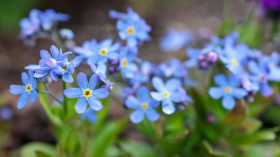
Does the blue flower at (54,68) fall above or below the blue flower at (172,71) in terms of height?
below

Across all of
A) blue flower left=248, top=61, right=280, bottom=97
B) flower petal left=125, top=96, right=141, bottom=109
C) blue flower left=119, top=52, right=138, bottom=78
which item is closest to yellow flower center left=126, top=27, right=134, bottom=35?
blue flower left=119, top=52, right=138, bottom=78

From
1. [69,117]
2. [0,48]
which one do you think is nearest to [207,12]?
[0,48]

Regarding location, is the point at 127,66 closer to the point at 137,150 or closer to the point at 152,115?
the point at 152,115

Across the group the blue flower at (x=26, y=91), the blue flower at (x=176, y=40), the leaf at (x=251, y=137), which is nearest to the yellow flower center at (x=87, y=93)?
the blue flower at (x=26, y=91)

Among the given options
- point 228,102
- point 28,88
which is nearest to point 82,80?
point 28,88

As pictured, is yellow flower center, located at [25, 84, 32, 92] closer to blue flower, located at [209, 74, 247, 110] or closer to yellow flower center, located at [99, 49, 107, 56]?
yellow flower center, located at [99, 49, 107, 56]

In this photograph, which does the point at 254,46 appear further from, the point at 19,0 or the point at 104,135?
the point at 19,0

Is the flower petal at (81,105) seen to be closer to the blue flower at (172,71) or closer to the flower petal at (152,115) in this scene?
the flower petal at (152,115)
